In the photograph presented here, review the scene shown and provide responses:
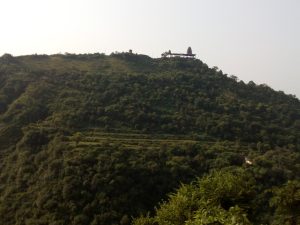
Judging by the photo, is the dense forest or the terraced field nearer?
the dense forest

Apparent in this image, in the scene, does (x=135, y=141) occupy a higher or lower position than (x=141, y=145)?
higher

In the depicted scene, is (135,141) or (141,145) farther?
(135,141)

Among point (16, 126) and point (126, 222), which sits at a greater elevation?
point (16, 126)

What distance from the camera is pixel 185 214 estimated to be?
107 ft

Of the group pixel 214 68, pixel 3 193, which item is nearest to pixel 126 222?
pixel 3 193

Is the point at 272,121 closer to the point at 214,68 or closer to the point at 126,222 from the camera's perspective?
the point at 214,68

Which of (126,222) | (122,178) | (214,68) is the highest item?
(214,68)

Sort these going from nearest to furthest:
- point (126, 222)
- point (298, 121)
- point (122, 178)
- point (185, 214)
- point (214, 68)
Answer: point (185, 214) → point (126, 222) → point (122, 178) → point (298, 121) → point (214, 68)

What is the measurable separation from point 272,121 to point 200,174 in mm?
28234

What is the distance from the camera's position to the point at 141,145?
61.6 m

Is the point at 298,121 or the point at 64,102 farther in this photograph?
the point at 298,121

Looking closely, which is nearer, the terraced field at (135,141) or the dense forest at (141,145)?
the dense forest at (141,145)

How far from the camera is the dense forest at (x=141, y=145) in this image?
37.9 metres

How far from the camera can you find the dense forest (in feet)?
124
